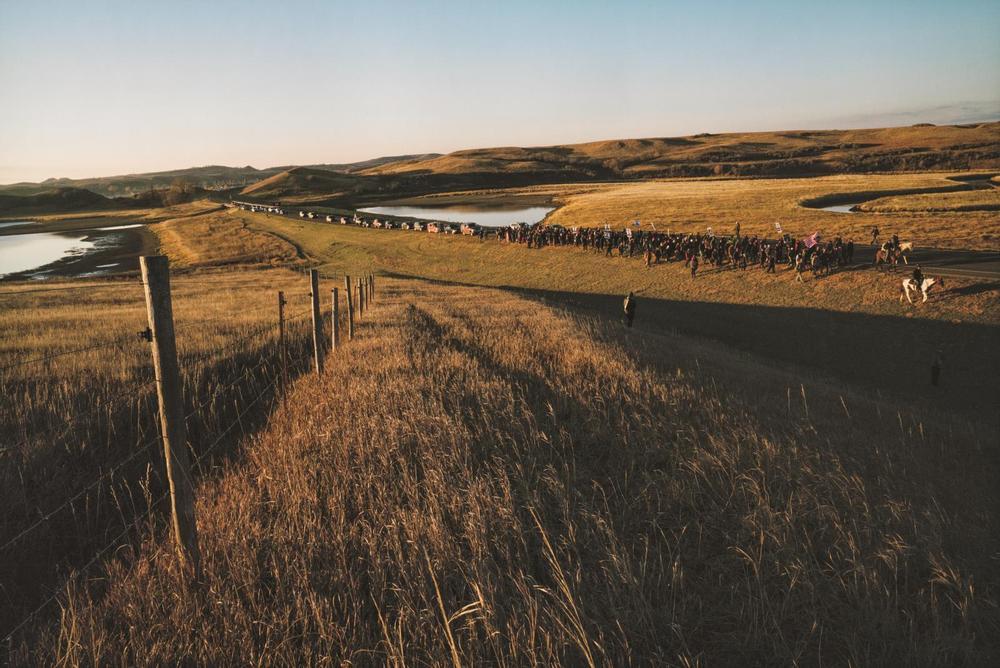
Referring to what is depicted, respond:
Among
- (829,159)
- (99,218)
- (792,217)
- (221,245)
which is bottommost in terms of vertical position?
(792,217)

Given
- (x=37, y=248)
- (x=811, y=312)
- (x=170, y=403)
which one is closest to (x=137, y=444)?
(x=170, y=403)

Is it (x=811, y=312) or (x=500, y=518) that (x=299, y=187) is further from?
(x=500, y=518)

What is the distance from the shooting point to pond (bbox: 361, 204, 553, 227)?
85.0 metres

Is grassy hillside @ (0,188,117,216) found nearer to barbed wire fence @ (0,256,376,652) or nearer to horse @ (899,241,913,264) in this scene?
A: barbed wire fence @ (0,256,376,652)

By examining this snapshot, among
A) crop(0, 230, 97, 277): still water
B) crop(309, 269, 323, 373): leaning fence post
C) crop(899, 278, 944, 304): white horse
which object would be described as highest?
crop(0, 230, 97, 277): still water

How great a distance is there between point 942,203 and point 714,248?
31798 millimetres

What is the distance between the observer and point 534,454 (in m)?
5.01

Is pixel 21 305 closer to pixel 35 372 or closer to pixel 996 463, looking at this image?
pixel 35 372

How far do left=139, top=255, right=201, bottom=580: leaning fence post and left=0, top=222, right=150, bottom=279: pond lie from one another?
4971cm

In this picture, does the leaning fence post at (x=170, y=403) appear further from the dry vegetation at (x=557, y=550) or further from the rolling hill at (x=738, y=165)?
the rolling hill at (x=738, y=165)

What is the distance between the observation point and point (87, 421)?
20.5ft

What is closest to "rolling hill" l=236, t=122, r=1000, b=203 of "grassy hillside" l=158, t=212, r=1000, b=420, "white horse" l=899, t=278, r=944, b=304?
"grassy hillside" l=158, t=212, r=1000, b=420

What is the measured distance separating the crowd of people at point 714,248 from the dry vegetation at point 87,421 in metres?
27.5

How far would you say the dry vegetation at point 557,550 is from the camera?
2870mm
